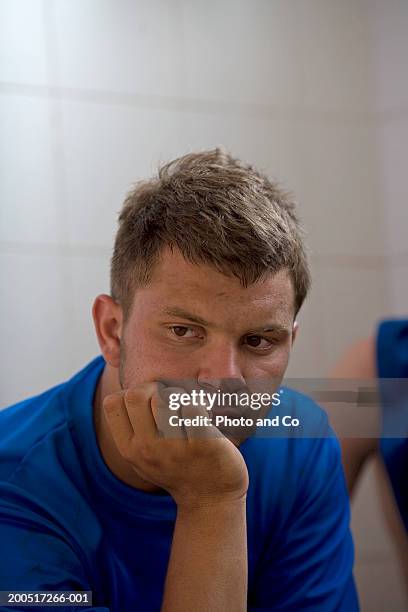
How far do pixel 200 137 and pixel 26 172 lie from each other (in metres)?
0.22

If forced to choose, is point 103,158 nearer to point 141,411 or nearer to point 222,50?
point 222,50

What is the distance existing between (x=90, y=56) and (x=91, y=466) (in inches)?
20.6

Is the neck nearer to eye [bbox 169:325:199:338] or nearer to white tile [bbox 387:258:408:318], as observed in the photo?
eye [bbox 169:325:199:338]

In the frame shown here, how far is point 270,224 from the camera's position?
0.54 meters

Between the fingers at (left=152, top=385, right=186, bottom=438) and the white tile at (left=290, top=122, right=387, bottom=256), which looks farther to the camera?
the white tile at (left=290, top=122, right=387, bottom=256)

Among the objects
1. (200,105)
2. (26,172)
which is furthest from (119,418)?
(200,105)

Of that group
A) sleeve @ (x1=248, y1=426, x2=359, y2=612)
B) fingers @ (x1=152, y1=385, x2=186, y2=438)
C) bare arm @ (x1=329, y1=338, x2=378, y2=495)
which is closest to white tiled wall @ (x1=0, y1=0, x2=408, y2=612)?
bare arm @ (x1=329, y1=338, x2=378, y2=495)

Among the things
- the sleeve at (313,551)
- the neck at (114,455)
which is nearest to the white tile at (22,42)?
the neck at (114,455)

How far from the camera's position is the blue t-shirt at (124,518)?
528 mm

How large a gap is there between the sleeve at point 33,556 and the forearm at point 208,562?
0.23 ft

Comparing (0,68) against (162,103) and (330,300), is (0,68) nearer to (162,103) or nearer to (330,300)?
(162,103)

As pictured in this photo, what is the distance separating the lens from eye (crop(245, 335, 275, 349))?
1.72 feet

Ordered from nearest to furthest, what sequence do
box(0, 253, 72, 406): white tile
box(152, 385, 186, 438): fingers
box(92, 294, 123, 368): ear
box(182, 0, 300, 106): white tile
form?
1. box(152, 385, 186, 438): fingers
2. box(92, 294, 123, 368): ear
3. box(0, 253, 72, 406): white tile
4. box(182, 0, 300, 106): white tile

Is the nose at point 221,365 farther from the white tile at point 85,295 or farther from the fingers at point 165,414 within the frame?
the white tile at point 85,295
